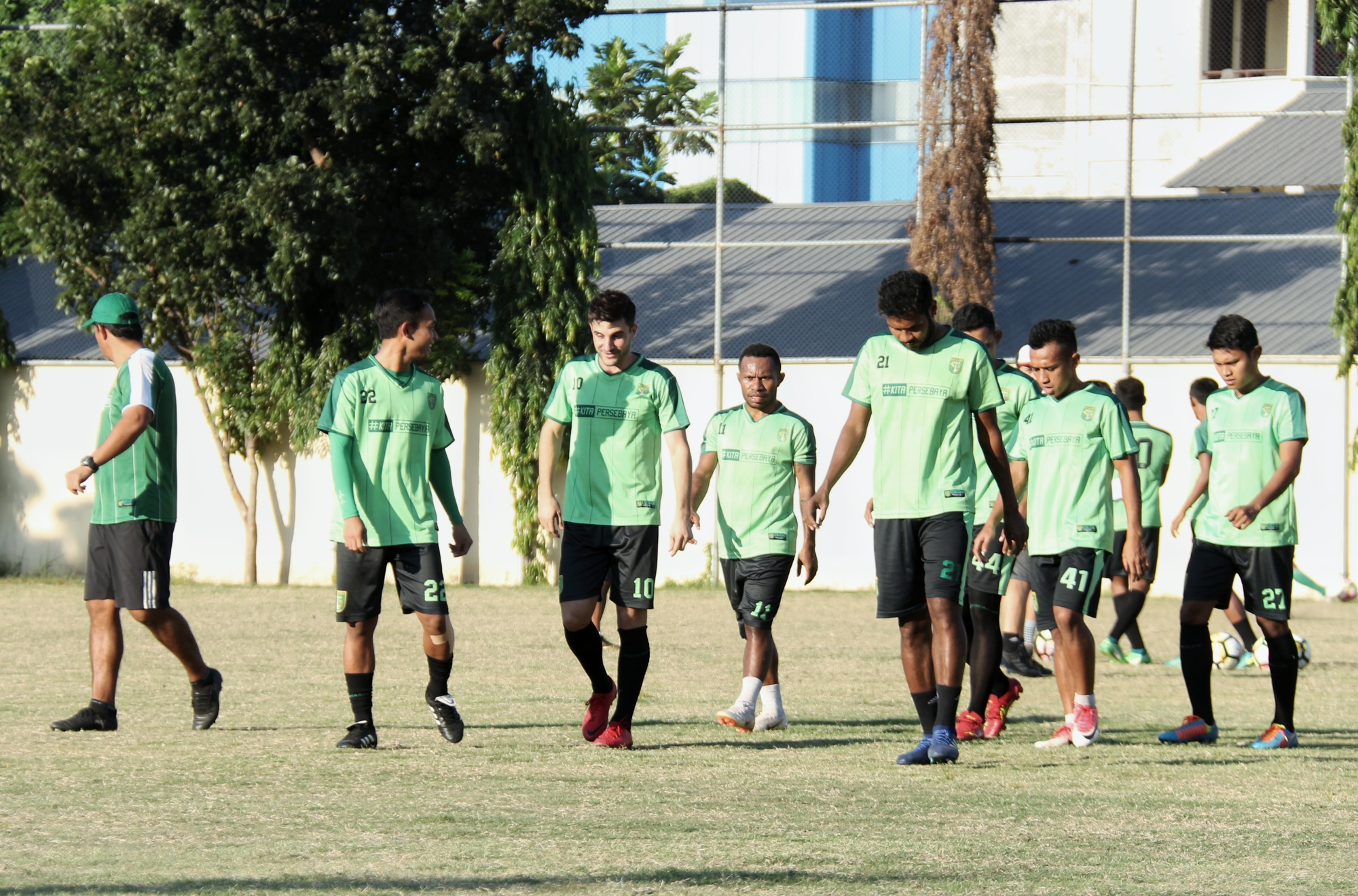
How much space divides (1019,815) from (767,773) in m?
1.28

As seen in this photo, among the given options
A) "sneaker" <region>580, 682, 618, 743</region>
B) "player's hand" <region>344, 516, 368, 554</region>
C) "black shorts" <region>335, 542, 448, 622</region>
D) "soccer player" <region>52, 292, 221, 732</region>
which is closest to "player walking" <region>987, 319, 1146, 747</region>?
"sneaker" <region>580, 682, 618, 743</region>

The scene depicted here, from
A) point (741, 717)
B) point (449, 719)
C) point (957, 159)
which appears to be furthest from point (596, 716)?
point (957, 159)

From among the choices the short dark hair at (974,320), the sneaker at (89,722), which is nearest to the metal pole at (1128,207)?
the short dark hair at (974,320)

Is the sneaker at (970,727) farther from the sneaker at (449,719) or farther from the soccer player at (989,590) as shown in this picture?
the sneaker at (449,719)

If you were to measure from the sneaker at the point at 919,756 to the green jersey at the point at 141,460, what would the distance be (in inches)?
138

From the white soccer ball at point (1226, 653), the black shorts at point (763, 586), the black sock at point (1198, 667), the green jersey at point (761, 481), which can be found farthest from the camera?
the white soccer ball at point (1226, 653)

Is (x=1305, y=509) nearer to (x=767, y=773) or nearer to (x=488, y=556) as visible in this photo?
(x=488, y=556)

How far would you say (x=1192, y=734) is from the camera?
7.98 m

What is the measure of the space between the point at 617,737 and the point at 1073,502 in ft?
7.64

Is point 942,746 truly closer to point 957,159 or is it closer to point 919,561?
point 919,561

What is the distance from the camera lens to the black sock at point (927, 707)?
285 inches

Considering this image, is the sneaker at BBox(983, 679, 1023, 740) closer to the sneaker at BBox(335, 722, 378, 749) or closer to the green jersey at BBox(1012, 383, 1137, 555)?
the green jersey at BBox(1012, 383, 1137, 555)

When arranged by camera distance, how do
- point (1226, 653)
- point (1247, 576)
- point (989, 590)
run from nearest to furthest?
1. point (1247, 576)
2. point (989, 590)
3. point (1226, 653)

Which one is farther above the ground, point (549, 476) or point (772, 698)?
point (549, 476)
